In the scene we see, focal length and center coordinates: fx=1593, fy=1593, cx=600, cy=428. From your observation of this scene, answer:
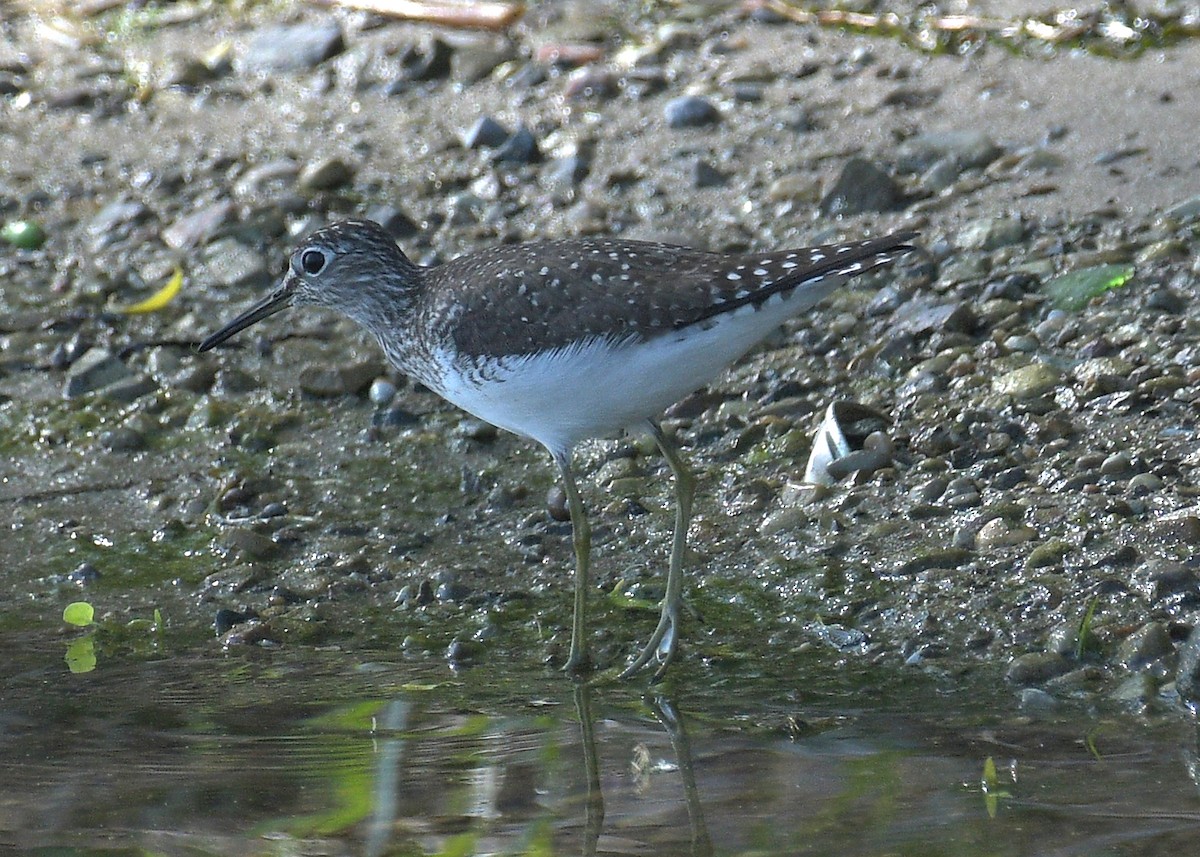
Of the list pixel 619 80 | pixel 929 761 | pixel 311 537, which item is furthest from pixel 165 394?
pixel 929 761

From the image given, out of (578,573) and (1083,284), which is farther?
(1083,284)

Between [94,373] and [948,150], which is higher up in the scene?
Result: [948,150]

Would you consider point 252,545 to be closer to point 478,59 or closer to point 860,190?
point 860,190

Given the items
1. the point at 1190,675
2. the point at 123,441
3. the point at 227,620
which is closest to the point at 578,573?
the point at 227,620

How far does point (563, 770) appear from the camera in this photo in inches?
173

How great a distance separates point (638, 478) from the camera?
6359mm

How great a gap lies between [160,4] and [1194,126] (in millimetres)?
6864

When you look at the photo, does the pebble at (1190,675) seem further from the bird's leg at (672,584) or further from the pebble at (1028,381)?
the pebble at (1028,381)

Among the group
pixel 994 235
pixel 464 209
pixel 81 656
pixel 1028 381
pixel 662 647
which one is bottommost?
pixel 81 656

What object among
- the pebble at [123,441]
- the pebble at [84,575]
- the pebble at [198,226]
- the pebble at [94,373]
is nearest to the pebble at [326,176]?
the pebble at [198,226]

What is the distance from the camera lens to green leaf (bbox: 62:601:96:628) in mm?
5680

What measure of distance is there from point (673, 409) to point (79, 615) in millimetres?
2494

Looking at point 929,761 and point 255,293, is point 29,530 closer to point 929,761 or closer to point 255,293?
point 255,293

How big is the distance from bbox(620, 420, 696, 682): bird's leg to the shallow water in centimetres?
17
